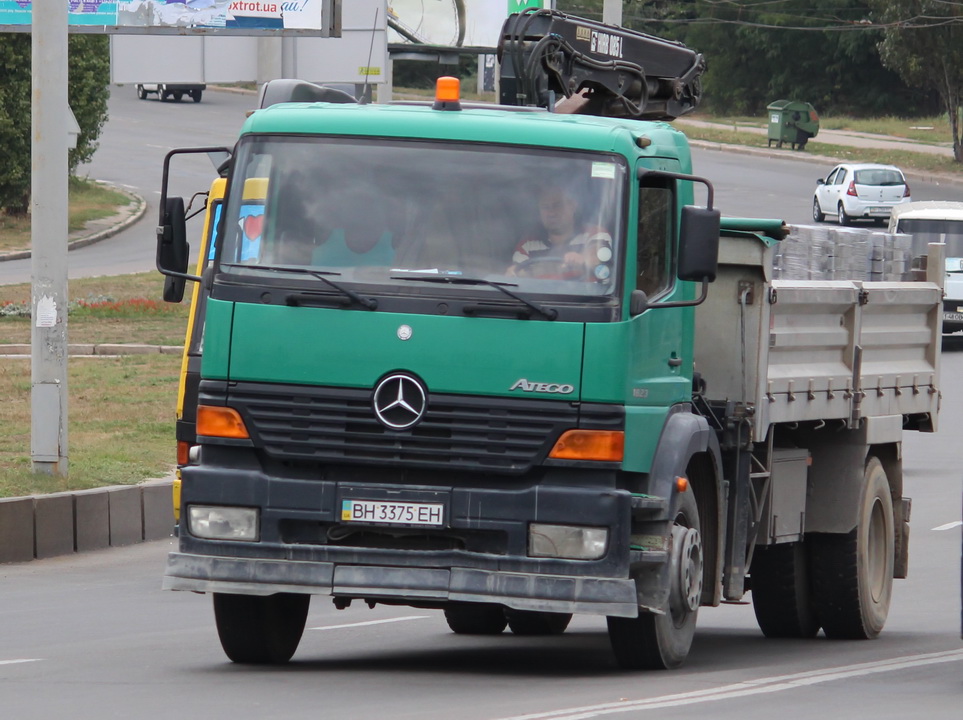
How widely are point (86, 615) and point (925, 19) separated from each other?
5518cm

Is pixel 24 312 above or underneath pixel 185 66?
underneath

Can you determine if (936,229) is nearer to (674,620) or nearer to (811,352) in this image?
(811,352)

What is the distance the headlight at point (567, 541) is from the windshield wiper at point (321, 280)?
1.15m

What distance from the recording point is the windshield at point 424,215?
8.01 m

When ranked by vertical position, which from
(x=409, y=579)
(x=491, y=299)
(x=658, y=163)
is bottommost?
(x=409, y=579)

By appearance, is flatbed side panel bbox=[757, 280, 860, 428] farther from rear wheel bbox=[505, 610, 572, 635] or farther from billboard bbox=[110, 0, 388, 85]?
billboard bbox=[110, 0, 388, 85]

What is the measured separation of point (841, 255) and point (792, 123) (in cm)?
5435

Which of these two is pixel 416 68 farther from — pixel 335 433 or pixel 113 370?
pixel 335 433

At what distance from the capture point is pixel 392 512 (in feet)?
26.3

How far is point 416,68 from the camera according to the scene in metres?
80.4

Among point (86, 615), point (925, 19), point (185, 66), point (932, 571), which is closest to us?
point (86, 615)

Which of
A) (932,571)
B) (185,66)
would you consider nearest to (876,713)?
(932,571)

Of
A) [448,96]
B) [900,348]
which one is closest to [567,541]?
[448,96]

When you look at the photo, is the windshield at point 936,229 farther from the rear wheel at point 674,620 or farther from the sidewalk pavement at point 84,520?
the rear wheel at point 674,620
